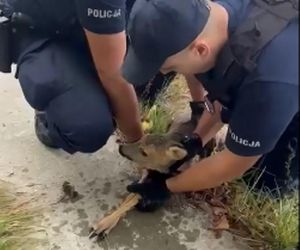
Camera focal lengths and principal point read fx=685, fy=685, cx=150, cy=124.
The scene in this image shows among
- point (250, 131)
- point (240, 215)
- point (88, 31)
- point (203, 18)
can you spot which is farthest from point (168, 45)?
point (240, 215)

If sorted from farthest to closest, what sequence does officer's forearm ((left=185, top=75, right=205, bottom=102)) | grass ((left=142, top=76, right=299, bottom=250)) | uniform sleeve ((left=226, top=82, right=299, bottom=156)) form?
1. officer's forearm ((left=185, top=75, right=205, bottom=102))
2. grass ((left=142, top=76, right=299, bottom=250))
3. uniform sleeve ((left=226, top=82, right=299, bottom=156))

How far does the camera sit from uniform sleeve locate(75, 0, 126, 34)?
181cm

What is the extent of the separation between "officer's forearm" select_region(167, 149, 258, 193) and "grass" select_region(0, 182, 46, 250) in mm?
419

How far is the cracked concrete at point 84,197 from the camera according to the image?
1.97 meters

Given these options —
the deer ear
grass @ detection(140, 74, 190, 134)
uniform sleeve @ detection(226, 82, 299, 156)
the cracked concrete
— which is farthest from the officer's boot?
uniform sleeve @ detection(226, 82, 299, 156)

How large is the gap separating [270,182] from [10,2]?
941 millimetres

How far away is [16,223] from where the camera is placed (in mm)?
1994

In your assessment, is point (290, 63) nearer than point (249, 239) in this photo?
Yes

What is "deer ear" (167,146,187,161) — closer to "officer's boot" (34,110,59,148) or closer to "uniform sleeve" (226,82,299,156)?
"uniform sleeve" (226,82,299,156)

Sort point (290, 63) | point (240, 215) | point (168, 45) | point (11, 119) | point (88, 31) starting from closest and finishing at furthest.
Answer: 1. point (290, 63)
2. point (168, 45)
3. point (88, 31)
4. point (240, 215)
5. point (11, 119)

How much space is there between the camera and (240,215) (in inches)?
78.9

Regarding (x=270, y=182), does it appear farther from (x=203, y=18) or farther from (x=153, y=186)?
(x=203, y=18)

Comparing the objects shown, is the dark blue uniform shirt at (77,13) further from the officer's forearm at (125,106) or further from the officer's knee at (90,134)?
the officer's knee at (90,134)

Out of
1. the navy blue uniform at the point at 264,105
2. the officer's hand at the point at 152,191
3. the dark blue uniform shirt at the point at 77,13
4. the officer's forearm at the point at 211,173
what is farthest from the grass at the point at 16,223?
the navy blue uniform at the point at 264,105
